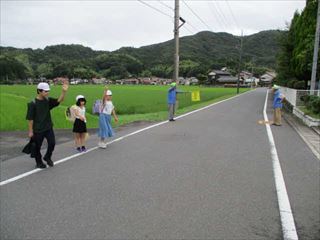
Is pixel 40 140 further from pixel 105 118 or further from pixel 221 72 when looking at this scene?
pixel 221 72

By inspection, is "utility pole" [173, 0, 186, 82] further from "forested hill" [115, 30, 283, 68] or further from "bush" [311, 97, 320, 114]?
"forested hill" [115, 30, 283, 68]

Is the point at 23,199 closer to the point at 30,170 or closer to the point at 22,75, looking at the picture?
the point at 30,170

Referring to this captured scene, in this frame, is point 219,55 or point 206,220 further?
point 219,55

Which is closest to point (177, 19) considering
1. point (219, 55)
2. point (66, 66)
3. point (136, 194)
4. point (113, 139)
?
point (113, 139)

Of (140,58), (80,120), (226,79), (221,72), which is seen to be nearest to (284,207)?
(80,120)

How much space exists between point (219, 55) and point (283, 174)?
116 meters

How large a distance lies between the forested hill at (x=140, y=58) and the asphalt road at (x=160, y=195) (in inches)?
3207

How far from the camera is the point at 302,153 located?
8.55m

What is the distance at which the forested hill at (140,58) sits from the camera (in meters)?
98.4

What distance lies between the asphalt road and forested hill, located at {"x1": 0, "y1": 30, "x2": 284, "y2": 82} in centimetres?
8146

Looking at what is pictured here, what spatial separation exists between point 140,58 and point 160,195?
450 ft

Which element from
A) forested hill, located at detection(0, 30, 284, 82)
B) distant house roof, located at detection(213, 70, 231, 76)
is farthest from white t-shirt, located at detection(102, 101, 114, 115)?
distant house roof, located at detection(213, 70, 231, 76)

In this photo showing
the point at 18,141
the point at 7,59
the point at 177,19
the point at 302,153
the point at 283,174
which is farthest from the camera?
the point at 7,59

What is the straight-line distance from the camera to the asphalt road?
155 inches
